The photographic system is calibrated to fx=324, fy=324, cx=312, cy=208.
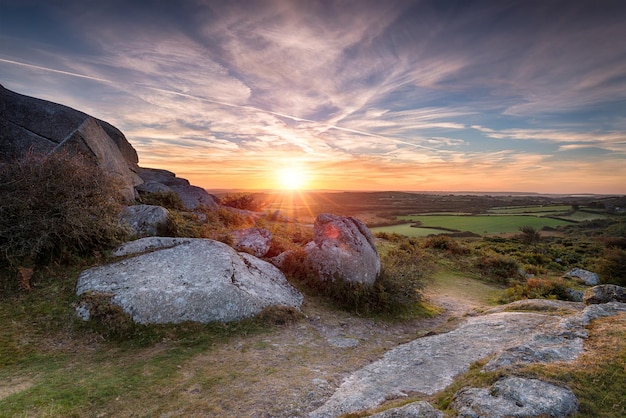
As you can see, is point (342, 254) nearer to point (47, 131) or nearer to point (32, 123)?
point (47, 131)

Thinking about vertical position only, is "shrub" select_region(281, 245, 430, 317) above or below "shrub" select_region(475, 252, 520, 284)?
above

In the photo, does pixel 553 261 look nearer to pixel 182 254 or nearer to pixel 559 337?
pixel 559 337

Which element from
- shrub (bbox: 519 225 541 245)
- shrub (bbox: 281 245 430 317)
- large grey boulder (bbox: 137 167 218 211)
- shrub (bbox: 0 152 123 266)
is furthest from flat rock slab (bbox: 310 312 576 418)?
shrub (bbox: 519 225 541 245)

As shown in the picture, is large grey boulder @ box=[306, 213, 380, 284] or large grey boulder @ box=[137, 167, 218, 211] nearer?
large grey boulder @ box=[306, 213, 380, 284]

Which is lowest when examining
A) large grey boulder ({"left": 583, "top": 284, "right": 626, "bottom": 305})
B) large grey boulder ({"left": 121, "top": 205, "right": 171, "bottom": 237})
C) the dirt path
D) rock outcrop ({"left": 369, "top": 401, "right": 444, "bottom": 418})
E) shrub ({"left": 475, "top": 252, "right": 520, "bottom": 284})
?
shrub ({"left": 475, "top": 252, "right": 520, "bottom": 284})

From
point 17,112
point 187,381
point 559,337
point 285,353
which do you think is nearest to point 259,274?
point 285,353

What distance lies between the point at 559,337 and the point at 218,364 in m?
6.97

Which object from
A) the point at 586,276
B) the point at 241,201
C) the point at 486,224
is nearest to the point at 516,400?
the point at 586,276

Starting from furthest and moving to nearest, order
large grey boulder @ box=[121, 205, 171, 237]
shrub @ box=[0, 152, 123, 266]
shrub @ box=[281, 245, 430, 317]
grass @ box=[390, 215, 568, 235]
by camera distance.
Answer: grass @ box=[390, 215, 568, 235] → large grey boulder @ box=[121, 205, 171, 237] → shrub @ box=[281, 245, 430, 317] → shrub @ box=[0, 152, 123, 266]

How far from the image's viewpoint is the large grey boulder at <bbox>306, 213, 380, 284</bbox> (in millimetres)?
12359

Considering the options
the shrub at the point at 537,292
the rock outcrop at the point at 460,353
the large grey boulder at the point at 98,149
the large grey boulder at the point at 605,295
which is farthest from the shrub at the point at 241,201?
the large grey boulder at the point at 605,295

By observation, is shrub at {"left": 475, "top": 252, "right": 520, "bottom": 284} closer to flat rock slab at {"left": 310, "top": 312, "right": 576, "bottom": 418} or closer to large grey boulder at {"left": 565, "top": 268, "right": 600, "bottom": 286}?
large grey boulder at {"left": 565, "top": 268, "right": 600, "bottom": 286}

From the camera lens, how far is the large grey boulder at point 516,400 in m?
3.80

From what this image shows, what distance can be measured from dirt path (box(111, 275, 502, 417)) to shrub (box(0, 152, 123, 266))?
5937 millimetres
